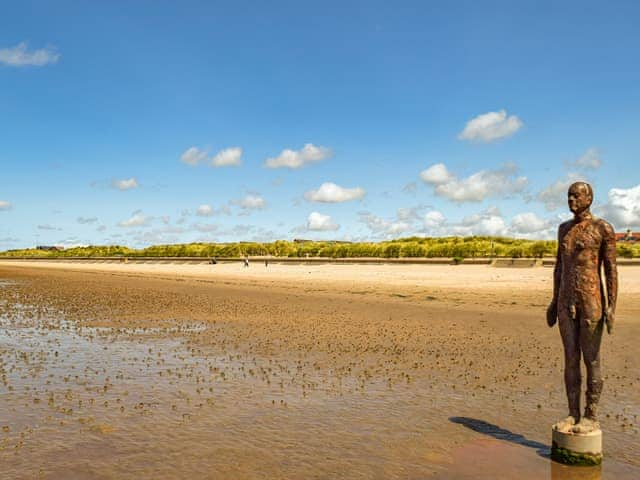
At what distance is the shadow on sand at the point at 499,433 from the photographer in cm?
712

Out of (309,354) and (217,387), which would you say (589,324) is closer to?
(217,387)

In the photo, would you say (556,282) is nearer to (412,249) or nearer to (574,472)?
(574,472)

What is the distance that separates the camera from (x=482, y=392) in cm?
1004

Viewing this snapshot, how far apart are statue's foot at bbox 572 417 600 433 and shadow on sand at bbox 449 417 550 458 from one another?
0.57m

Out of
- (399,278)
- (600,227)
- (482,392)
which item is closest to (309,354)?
(482,392)

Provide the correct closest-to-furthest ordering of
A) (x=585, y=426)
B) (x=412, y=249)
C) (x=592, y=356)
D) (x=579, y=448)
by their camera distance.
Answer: (x=579, y=448) → (x=585, y=426) → (x=592, y=356) → (x=412, y=249)

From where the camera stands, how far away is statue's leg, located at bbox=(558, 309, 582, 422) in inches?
267

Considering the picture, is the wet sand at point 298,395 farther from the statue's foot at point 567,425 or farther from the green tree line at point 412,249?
the green tree line at point 412,249

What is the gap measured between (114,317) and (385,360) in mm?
12879

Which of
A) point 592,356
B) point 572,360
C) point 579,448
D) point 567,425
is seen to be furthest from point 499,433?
A: point 592,356

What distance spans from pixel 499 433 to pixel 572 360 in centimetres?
166

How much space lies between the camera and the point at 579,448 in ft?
21.2

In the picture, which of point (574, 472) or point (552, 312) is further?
point (552, 312)

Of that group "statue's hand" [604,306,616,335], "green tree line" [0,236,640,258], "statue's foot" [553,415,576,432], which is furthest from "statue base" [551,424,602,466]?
"green tree line" [0,236,640,258]
